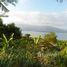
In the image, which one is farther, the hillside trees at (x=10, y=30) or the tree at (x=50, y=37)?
the hillside trees at (x=10, y=30)

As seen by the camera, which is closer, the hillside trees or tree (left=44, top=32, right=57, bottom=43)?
tree (left=44, top=32, right=57, bottom=43)

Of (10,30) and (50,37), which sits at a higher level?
(10,30)

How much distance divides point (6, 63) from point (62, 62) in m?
3.75

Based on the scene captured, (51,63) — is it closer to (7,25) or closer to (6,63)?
(6,63)

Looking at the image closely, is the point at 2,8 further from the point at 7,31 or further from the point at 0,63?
the point at 0,63

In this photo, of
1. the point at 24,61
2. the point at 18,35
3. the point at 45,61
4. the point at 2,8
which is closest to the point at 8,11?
the point at 2,8

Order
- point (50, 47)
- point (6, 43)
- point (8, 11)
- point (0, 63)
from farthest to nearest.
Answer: point (8, 11) → point (50, 47) → point (6, 43) → point (0, 63)

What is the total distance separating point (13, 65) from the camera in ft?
33.4

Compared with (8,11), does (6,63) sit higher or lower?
lower

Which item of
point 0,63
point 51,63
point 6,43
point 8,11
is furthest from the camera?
point 8,11

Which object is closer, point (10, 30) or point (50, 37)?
point (50, 37)

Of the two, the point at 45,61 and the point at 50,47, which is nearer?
the point at 45,61

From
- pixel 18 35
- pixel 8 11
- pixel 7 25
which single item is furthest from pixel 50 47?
pixel 7 25

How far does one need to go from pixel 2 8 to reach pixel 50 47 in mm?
5858
